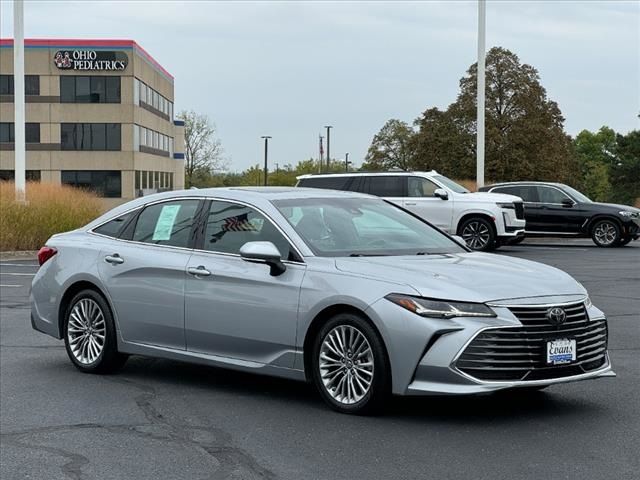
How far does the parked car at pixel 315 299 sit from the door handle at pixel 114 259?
0.04 feet

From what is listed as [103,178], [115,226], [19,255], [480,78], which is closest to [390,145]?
[103,178]

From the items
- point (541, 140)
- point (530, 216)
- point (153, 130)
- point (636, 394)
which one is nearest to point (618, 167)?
point (541, 140)

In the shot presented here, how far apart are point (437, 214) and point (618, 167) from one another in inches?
2741

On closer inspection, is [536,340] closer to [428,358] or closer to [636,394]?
[428,358]

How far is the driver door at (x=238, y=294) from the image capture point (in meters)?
7.61

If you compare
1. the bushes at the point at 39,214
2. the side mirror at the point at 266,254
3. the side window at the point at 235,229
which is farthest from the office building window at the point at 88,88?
the side mirror at the point at 266,254

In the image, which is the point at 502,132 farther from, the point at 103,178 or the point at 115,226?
the point at 115,226

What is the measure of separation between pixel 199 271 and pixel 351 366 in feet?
5.19

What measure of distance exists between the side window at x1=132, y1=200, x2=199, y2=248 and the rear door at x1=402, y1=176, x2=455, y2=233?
16.3 meters

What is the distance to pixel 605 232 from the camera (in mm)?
27969

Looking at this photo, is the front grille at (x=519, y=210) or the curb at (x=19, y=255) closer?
the curb at (x=19, y=255)

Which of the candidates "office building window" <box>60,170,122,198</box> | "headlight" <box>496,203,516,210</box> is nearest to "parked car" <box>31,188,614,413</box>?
"headlight" <box>496,203,516,210</box>

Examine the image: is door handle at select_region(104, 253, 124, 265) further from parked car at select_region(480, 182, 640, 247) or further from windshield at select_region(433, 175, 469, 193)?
parked car at select_region(480, 182, 640, 247)

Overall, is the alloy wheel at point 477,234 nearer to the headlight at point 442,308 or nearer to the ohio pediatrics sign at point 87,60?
the headlight at point 442,308
